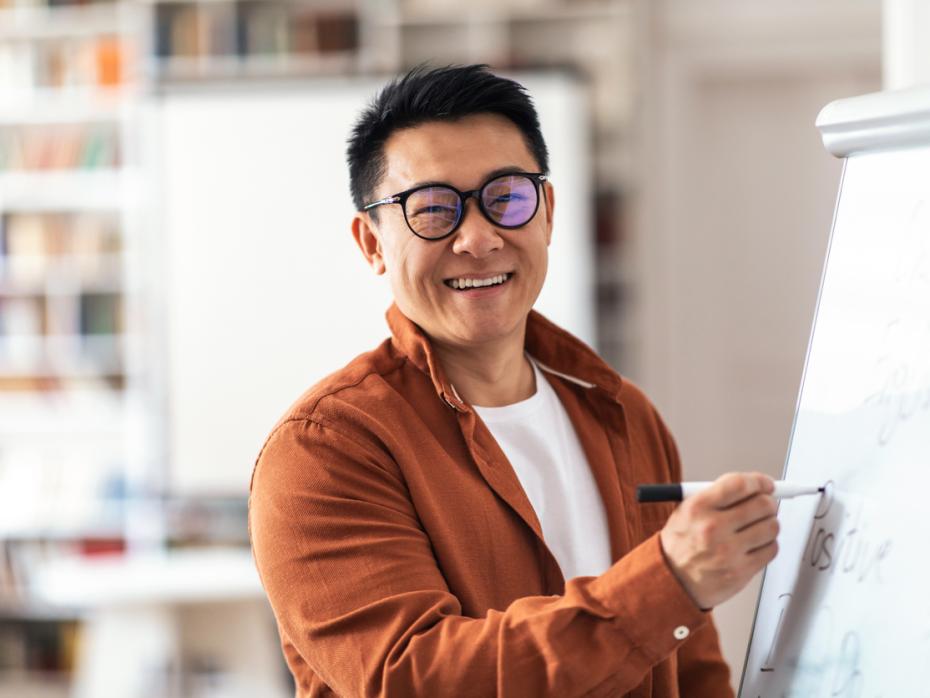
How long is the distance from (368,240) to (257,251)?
336 cm

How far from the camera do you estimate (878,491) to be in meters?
1.11

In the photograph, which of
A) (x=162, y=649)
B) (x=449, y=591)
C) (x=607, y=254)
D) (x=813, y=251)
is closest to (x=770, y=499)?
(x=449, y=591)

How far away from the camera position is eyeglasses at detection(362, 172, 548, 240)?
1.27m

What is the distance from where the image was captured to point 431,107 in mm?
1289

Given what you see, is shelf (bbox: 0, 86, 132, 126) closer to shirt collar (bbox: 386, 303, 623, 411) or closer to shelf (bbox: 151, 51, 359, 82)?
shelf (bbox: 151, 51, 359, 82)

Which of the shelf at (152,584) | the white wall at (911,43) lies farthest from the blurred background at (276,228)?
the white wall at (911,43)

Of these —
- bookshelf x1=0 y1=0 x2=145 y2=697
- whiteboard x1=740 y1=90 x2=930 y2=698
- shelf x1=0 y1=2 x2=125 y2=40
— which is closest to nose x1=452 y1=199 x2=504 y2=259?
whiteboard x1=740 y1=90 x2=930 y2=698

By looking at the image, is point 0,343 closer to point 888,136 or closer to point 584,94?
point 584,94

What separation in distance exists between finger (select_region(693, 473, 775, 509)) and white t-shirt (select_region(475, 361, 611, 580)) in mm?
322

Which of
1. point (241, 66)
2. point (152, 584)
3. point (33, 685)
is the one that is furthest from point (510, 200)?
point (33, 685)

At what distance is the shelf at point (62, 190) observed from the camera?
507 cm

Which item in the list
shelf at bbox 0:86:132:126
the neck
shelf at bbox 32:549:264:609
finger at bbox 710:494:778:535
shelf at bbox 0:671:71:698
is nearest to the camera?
finger at bbox 710:494:778:535

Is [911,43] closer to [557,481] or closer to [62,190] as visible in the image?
[557,481]

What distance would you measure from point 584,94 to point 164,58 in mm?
1663
